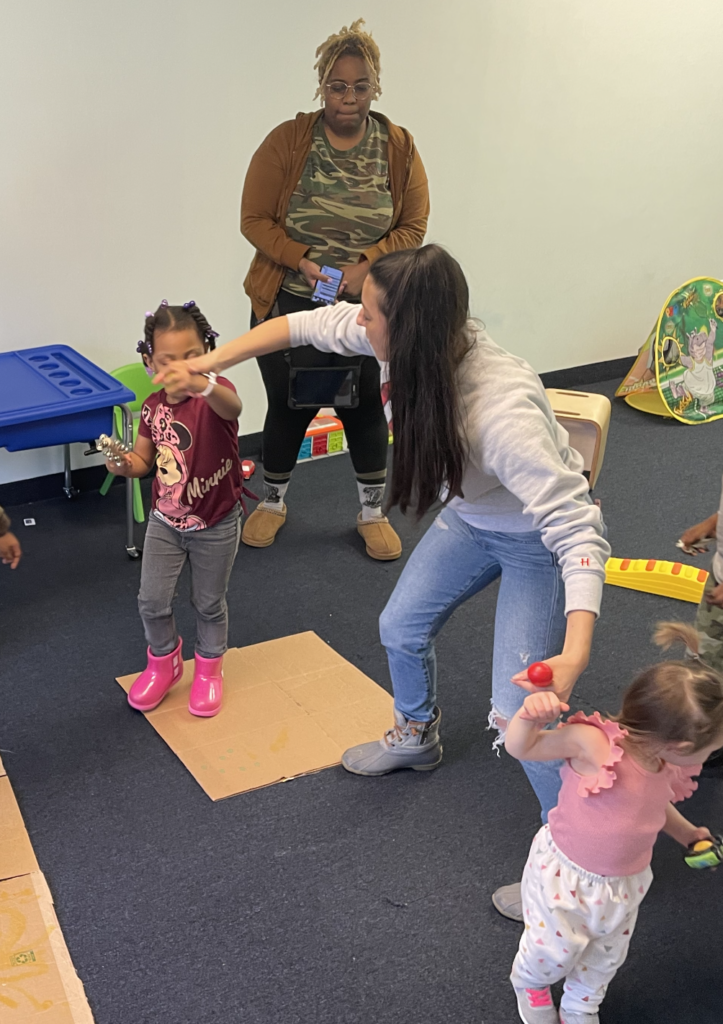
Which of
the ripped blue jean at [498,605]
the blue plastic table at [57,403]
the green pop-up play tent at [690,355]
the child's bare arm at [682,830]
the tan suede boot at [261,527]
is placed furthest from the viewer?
the green pop-up play tent at [690,355]

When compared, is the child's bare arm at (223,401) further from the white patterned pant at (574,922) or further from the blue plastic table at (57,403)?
the white patterned pant at (574,922)

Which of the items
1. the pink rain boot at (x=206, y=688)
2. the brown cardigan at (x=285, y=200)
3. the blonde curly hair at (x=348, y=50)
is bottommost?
the pink rain boot at (x=206, y=688)

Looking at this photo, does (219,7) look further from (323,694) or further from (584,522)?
(584,522)

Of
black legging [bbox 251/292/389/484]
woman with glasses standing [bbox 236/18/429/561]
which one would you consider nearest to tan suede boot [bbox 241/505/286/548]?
black legging [bbox 251/292/389/484]

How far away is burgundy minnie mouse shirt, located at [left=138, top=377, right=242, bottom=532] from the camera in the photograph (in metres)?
2.12

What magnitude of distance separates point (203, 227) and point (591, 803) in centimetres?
257

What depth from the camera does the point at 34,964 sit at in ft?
5.35

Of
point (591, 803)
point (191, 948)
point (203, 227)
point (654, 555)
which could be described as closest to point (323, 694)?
point (191, 948)

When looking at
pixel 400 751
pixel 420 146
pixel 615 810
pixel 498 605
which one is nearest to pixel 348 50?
pixel 420 146

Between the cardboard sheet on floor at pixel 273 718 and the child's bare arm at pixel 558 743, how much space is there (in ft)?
2.71

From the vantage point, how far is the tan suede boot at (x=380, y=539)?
122 inches

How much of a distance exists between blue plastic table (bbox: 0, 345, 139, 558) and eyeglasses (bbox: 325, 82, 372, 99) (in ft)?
3.34

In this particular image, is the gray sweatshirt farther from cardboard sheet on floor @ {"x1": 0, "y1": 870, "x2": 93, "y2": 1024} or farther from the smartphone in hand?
the smartphone in hand

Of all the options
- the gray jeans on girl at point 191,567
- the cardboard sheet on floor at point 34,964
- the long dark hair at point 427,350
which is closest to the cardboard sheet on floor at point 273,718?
the gray jeans on girl at point 191,567
